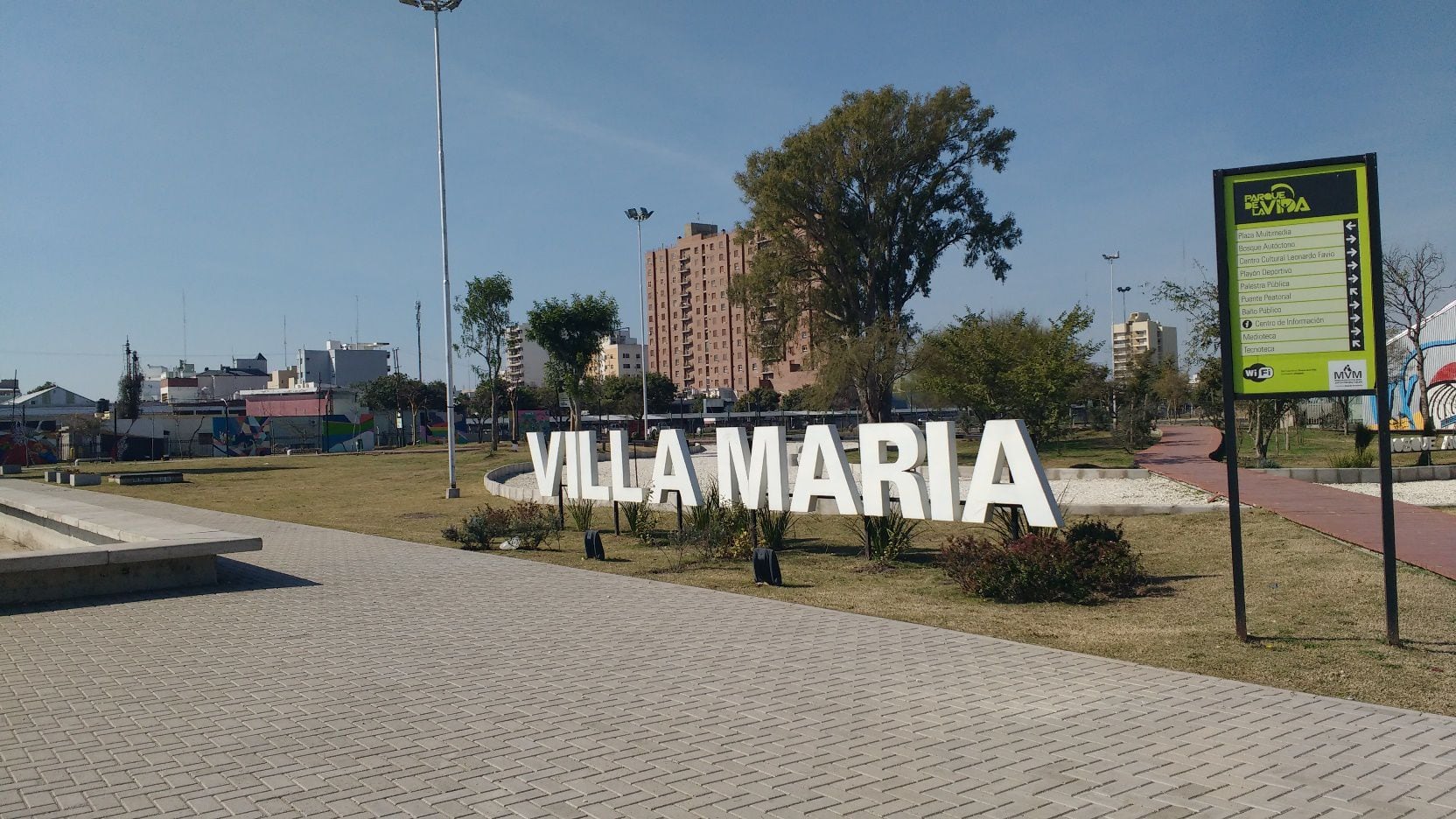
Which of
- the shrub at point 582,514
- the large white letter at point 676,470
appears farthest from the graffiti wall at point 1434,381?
the large white letter at point 676,470

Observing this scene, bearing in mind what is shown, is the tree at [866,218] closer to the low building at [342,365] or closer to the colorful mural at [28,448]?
the colorful mural at [28,448]

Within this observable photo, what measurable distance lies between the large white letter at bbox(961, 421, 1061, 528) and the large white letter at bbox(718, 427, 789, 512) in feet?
8.99

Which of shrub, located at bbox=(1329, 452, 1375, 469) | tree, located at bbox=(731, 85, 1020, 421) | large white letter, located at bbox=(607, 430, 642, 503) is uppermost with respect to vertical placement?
tree, located at bbox=(731, 85, 1020, 421)

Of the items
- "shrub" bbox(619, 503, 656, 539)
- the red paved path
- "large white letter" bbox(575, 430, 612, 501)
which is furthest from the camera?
"large white letter" bbox(575, 430, 612, 501)

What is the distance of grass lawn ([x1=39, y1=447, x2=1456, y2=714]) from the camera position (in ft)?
22.6

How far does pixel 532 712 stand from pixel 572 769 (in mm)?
1130

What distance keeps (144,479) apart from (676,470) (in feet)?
92.6

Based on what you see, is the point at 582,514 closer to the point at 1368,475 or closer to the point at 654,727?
the point at 654,727

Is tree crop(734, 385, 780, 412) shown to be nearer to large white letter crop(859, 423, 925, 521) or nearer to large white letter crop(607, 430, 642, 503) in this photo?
large white letter crop(607, 430, 642, 503)

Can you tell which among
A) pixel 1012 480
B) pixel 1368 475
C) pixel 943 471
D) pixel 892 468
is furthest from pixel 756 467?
pixel 1368 475

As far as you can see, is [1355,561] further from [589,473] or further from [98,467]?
[98,467]

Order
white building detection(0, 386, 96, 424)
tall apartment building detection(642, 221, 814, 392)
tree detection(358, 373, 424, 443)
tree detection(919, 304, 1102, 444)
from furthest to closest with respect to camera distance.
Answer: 1. tall apartment building detection(642, 221, 814, 392)
2. tree detection(358, 373, 424, 443)
3. white building detection(0, 386, 96, 424)
4. tree detection(919, 304, 1102, 444)

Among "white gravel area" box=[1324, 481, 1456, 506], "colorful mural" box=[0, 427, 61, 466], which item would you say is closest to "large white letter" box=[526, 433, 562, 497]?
"white gravel area" box=[1324, 481, 1456, 506]

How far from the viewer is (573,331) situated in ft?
191
